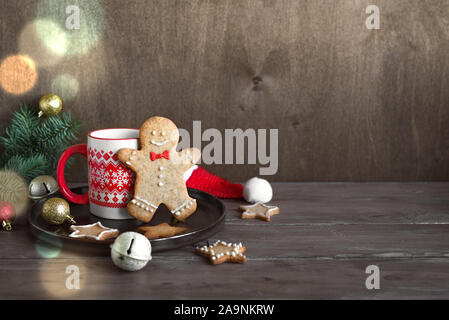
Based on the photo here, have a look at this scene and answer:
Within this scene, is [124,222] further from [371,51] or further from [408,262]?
[371,51]

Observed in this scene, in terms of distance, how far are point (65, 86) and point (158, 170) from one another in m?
0.43

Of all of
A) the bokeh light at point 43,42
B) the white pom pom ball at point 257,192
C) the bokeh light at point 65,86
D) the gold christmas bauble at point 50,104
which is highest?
the bokeh light at point 43,42

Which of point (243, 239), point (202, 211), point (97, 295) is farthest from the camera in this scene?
point (202, 211)

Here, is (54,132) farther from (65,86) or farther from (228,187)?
(228,187)

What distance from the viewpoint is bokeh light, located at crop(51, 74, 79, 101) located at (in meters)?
1.02

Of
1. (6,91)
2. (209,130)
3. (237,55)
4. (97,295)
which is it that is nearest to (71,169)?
(6,91)

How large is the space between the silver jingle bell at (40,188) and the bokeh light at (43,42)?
31cm

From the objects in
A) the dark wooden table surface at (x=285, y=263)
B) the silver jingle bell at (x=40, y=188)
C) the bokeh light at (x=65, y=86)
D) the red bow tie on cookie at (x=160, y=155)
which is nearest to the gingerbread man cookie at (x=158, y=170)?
the red bow tie on cookie at (x=160, y=155)

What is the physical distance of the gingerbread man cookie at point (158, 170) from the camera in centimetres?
74

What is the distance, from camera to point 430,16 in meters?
1.01

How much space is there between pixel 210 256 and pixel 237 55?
559 millimetres

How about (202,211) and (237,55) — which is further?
(237,55)

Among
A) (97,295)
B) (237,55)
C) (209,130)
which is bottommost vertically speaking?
(97,295)

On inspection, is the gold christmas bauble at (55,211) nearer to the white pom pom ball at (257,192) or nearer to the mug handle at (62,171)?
the mug handle at (62,171)
